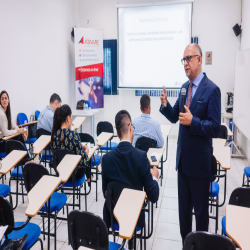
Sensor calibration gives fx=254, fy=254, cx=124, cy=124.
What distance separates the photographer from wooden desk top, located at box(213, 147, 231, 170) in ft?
9.05

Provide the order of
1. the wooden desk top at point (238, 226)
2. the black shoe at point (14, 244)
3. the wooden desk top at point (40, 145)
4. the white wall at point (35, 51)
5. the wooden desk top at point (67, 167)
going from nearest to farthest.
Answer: the wooden desk top at point (238, 226) < the black shoe at point (14, 244) < the wooden desk top at point (67, 167) < the wooden desk top at point (40, 145) < the white wall at point (35, 51)

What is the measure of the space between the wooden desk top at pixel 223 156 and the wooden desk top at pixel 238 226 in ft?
3.40

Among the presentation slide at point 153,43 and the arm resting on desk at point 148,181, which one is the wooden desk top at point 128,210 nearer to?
the arm resting on desk at point 148,181

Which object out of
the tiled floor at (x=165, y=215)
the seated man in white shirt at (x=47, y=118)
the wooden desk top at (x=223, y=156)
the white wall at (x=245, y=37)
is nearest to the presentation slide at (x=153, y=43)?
the white wall at (x=245, y=37)

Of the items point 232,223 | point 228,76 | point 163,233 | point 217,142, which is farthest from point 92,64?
point 232,223

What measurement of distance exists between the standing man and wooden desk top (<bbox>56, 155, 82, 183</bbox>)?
3.45 ft

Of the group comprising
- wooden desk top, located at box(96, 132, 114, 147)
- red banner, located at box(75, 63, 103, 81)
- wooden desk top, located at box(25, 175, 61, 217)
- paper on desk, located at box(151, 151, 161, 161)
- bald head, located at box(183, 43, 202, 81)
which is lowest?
Answer: wooden desk top, located at box(25, 175, 61, 217)

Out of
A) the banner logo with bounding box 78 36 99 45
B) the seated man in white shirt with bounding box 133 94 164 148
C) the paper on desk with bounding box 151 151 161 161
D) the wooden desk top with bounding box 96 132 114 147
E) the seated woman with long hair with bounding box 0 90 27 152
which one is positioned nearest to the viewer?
the paper on desk with bounding box 151 151 161 161

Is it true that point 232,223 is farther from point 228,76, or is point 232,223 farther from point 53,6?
point 53,6

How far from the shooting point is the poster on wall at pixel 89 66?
6.93m

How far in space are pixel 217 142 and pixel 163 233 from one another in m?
1.50

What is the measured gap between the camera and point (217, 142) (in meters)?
3.63

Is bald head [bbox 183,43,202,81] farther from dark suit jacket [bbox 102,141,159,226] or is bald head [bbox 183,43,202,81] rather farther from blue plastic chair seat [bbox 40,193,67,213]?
blue plastic chair seat [bbox 40,193,67,213]

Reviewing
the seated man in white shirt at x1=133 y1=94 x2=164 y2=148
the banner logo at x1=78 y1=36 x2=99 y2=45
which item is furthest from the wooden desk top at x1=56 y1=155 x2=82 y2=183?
the banner logo at x1=78 y1=36 x2=99 y2=45
